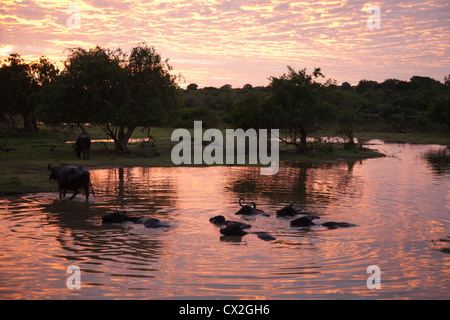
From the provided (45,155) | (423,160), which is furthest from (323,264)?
(423,160)

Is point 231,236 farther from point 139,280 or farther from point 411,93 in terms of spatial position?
point 411,93

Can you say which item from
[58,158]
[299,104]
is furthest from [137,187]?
[299,104]

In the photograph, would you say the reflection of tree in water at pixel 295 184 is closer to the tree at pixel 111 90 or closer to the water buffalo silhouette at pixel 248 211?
the water buffalo silhouette at pixel 248 211

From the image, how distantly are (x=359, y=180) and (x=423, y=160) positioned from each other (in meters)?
13.7

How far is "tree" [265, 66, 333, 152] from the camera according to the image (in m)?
→ 35.7

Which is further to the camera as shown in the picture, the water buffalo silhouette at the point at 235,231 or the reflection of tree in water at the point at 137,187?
the reflection of tree in water at the point at 137,187

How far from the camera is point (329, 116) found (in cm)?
3678

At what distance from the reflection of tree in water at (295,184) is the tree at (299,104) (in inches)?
253

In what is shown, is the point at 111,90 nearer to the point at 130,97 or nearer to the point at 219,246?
the point at 130,97

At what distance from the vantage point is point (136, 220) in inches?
533

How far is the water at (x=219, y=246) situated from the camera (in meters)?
8.68

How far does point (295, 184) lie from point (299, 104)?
1500 centimetres

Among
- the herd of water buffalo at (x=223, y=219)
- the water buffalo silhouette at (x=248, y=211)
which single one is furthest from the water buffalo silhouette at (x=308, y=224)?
the water buffalo silhouette at (x=248, y=211)

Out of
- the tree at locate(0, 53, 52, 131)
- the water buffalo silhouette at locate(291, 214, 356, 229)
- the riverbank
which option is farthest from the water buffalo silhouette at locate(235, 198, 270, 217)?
the tree at locate(0, 53, 52, 131)
